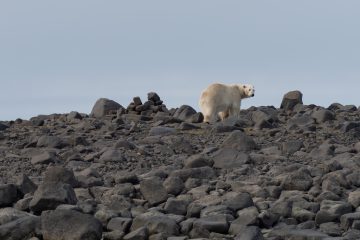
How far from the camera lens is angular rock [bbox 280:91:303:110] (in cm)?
2769

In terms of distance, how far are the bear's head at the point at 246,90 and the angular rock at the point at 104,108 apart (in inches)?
154

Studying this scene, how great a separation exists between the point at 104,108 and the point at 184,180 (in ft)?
39.4

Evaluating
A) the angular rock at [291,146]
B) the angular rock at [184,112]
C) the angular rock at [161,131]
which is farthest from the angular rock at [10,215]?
the angular rock at [184,112]

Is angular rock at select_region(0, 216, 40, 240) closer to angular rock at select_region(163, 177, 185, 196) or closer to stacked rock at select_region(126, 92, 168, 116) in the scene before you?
angular rock at select_region(163, 177, 185, 196)

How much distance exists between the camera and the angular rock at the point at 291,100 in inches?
1090

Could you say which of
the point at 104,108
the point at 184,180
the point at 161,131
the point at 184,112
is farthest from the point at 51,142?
the point at 104,108

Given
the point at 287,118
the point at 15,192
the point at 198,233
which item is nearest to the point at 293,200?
the point at 198,233

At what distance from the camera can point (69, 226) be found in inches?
488

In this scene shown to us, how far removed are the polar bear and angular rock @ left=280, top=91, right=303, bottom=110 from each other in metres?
1.39

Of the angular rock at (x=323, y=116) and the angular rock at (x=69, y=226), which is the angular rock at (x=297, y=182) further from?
the angular rock at (x=323, y=116)

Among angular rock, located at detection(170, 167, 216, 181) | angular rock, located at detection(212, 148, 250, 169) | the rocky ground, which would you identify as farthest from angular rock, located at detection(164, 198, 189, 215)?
angular rock, located at detection(212, 148, 250, 169)

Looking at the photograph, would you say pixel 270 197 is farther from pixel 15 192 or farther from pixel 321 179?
pixel 15 192

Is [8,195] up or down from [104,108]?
down

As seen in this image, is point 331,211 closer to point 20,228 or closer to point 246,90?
point 20,228
